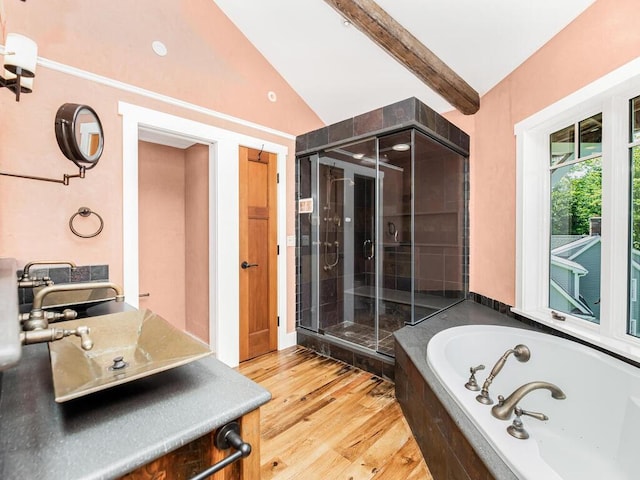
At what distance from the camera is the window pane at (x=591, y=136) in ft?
6.28

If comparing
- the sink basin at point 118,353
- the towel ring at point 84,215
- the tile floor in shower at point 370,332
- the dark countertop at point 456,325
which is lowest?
the tile floor in shower at point 370,332

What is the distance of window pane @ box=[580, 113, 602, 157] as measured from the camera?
1.91m

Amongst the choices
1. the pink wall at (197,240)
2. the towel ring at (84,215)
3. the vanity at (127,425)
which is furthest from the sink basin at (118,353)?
the pink wall at (197,240)

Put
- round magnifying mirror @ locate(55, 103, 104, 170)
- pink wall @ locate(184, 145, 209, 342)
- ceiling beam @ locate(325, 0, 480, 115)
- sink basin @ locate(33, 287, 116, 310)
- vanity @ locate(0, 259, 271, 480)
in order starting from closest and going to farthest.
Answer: vanity @ locate(0, 259, 271, 480) → sink basin @ locate(33, 287, 116, 310) → round magnifying mirror @ locate(55, 103, 104, 170) → ceiling beam @ locate(325, 0, 480, 115) → pink wall @ locate(184, 145, 209, 342)

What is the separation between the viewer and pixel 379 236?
3.22 meters

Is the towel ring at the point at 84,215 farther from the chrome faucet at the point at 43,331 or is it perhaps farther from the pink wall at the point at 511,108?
the pink wall at the point at 511,108

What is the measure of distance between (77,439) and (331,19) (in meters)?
3.04

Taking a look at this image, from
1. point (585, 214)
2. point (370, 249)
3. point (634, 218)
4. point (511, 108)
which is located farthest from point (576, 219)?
point (370, 249)

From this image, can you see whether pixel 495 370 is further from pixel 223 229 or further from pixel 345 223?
pixel 345 223

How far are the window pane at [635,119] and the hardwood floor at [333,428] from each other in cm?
213

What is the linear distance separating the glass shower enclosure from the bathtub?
741 mm

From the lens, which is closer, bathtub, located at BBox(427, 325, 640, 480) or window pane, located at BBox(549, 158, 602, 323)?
bathtub, located at BBox(427, 325, 640, 480)

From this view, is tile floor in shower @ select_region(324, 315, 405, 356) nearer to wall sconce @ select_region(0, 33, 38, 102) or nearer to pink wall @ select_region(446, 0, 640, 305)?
pink wall @ select_region(446, 0, 640, 305)

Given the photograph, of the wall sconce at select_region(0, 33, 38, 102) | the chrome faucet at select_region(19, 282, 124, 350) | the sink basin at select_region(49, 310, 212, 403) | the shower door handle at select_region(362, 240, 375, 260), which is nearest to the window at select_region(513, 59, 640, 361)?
the shower door handle at select_region(362, 240, 375, 260)
